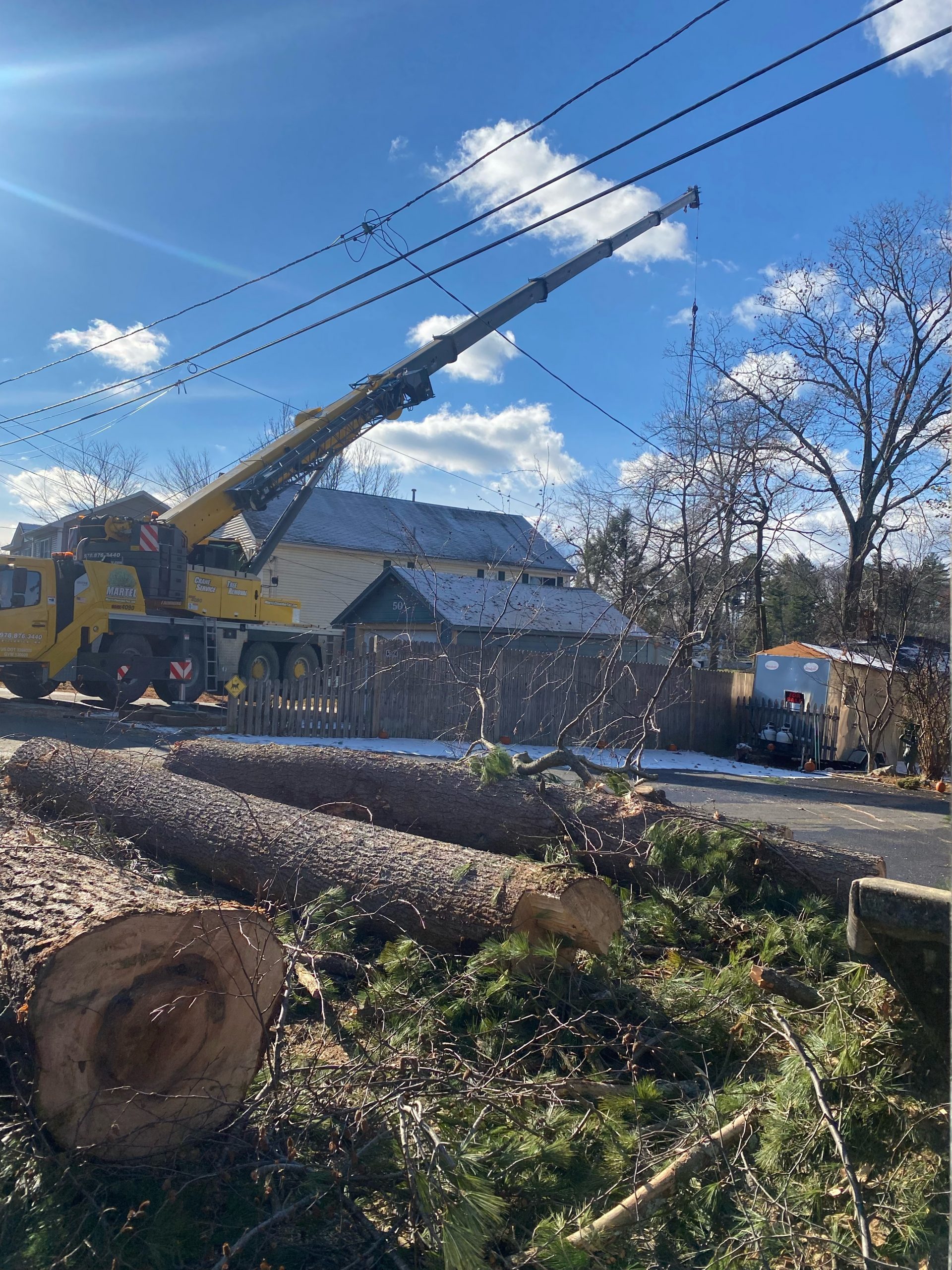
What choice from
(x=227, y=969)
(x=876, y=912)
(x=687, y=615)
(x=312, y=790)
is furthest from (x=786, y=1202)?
(x=687, y=615)

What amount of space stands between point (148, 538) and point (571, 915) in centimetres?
1333

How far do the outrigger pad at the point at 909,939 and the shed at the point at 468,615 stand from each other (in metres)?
14.0

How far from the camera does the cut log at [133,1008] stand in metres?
2.66

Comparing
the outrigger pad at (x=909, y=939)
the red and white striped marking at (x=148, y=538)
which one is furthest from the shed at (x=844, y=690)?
the outrigger pad at (x=909, y=939)

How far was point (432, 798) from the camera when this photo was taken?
18.9 ft

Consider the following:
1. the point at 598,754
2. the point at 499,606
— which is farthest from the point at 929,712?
the point at 499,606

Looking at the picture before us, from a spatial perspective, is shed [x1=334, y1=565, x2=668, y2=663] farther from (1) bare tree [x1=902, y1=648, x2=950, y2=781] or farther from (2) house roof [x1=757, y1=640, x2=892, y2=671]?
(1) bare tree [x1=902, y1=648, x2=950, y2=781]

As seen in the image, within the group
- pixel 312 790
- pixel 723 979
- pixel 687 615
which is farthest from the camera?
pixel 687 615

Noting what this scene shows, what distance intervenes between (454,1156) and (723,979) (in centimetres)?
185

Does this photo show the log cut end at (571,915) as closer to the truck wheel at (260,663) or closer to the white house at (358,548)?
the truck wheel at (260,663)

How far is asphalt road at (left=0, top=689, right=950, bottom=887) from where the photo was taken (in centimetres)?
827

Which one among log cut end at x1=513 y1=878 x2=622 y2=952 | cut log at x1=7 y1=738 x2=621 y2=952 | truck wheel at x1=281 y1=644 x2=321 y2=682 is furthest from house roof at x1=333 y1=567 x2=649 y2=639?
log cut end at x1=513 y1=878 x2=622 y2=952

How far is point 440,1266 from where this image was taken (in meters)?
2.47

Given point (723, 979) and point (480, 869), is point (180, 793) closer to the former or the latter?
point (480, 869)
